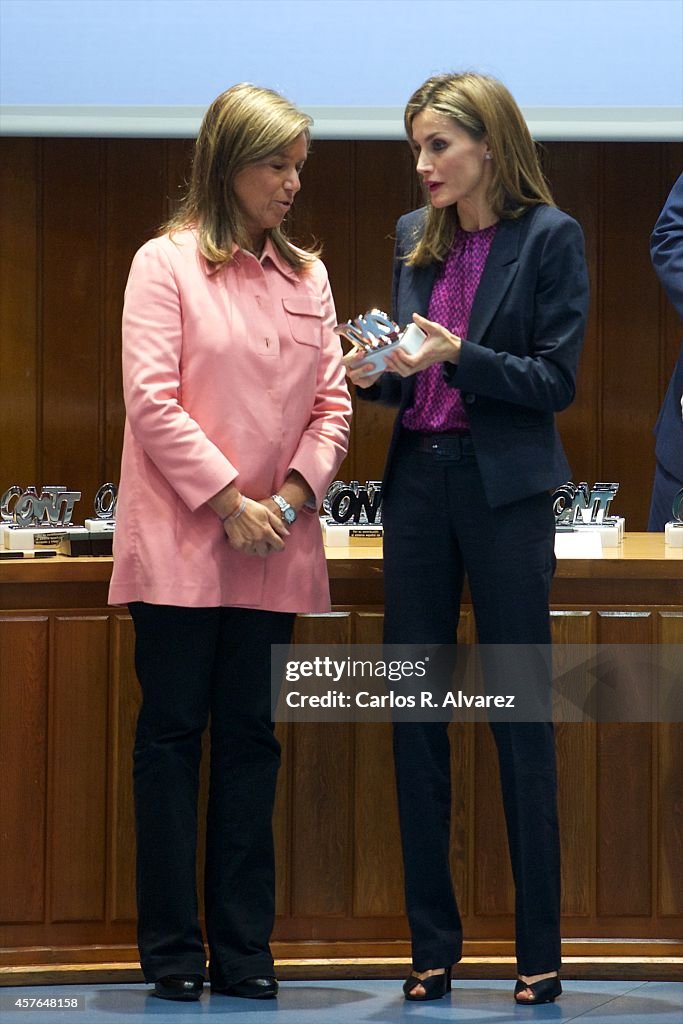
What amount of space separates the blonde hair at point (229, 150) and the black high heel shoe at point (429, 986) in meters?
1.28

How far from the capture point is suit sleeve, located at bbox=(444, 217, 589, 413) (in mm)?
2297

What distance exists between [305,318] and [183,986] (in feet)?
3.84

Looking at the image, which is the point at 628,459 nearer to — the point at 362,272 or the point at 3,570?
the point at 362,272

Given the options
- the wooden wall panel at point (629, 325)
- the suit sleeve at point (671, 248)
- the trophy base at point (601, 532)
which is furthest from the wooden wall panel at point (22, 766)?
the wooden wall panel at point (629, 325)

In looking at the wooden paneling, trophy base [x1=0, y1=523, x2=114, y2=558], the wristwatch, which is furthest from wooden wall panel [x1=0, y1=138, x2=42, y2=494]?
the wristwatch

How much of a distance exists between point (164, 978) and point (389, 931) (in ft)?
1.57

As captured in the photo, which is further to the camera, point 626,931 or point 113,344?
point 113,344

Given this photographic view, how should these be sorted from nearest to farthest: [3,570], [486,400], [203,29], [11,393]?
[486,400] < [3,570] < [203,29] < [11,393]

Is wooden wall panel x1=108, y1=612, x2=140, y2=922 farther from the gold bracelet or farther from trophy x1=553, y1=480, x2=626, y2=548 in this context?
trophy x1=553, y1=480, x2=626, y2=548

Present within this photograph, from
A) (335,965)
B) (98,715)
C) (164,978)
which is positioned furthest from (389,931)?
(98,715)

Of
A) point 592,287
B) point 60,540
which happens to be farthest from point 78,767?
point 592,287

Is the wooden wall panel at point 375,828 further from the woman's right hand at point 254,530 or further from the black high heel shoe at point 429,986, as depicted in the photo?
the woman's right hand at point 254,530

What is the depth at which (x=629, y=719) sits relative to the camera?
2662mm

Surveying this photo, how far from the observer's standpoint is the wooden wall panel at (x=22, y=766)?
8.48 ft
